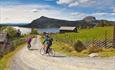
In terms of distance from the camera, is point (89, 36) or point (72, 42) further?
point (89, 36)

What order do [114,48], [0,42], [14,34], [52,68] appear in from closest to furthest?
[52,68] → [114,48] → [0,42] → [14,34]

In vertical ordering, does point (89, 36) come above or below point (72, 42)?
below

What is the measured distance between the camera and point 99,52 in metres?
32.8

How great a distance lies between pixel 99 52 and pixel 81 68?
1057cm

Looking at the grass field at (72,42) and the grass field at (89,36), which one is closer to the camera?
the grass field at (72,42)

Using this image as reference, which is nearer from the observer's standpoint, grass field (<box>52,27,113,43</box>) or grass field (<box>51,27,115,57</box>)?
grass field (<box>51,27,115,57</box>)

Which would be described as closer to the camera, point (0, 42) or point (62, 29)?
point (0, 42)

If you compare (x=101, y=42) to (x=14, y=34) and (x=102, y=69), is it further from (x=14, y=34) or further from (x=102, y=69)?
(x=14, y=34)

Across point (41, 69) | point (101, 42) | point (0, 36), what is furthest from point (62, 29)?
point (41, 69)

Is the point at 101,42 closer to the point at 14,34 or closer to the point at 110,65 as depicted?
the point at 110,65

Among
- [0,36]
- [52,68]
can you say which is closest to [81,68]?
[52,68]

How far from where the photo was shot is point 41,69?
967 inches

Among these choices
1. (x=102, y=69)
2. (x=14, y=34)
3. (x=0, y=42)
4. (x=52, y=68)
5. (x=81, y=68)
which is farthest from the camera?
(x=14, y=34)

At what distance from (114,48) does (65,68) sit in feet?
42.2
